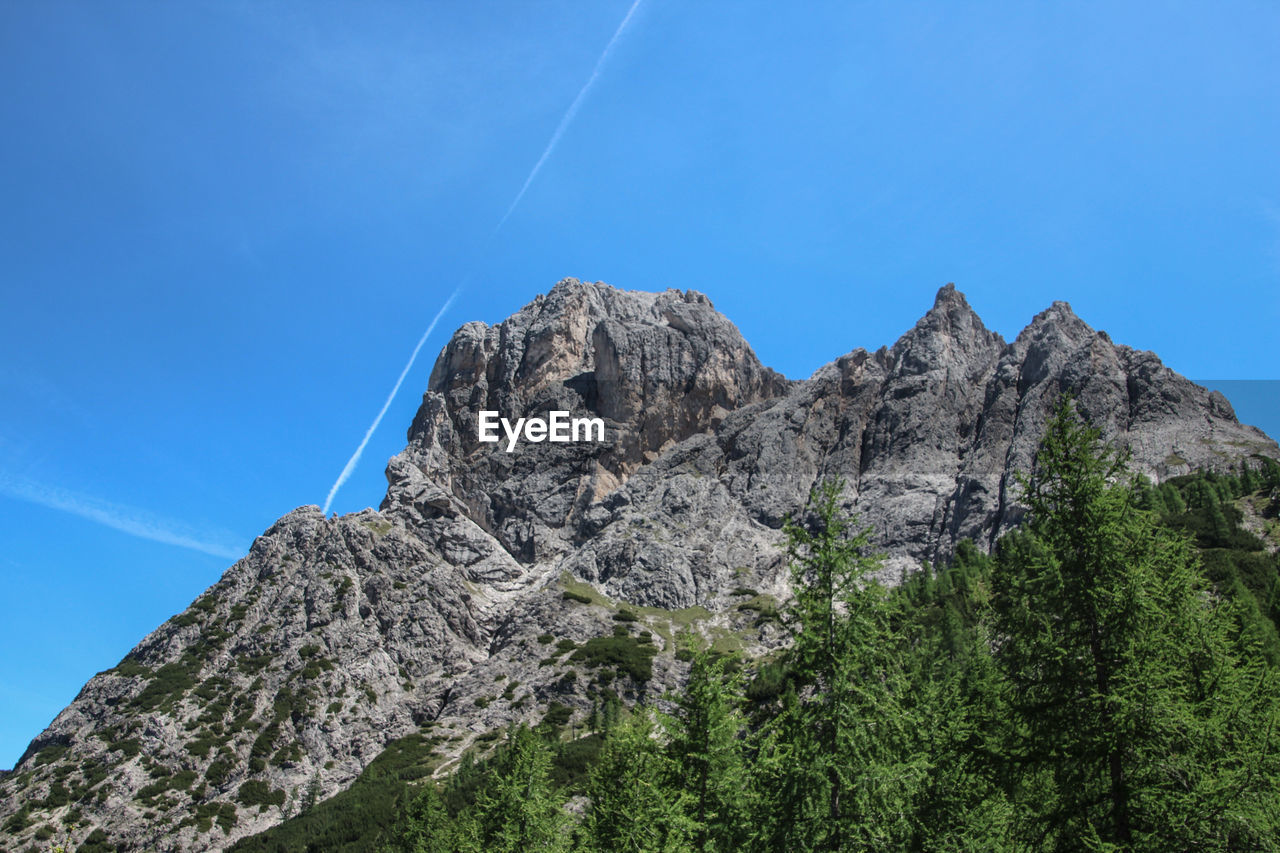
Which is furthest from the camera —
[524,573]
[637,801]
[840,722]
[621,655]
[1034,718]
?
[524,573]

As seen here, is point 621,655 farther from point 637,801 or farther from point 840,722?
point 840,722

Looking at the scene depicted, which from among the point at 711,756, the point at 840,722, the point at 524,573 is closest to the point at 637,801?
the point at 711,756

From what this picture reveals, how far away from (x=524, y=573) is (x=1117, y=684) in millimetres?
168192

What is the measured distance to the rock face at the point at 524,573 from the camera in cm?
10906

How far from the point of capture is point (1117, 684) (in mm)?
14047

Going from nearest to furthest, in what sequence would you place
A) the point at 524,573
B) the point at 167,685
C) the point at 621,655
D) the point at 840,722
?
the point at 840,722 → the point at 167,685 → the point at 621,655 → the point at 524,573

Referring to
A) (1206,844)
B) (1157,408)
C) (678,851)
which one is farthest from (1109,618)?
(1157,408)

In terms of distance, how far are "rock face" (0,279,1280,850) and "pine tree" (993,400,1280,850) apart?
69.6 metres

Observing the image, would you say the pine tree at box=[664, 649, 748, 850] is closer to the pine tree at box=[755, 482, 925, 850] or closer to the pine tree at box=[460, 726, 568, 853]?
the pine tree at box=[755, 482, 925, 850]

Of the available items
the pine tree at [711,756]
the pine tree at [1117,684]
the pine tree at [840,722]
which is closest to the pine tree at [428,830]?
the pine tree at [711,756]

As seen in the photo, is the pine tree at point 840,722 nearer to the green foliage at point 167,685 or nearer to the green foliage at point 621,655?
the green foliage at point 621,655

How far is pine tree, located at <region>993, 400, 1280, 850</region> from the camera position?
499 inches

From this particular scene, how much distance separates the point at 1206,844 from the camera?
12.1 m

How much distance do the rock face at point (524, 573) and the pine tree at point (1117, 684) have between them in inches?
2740
